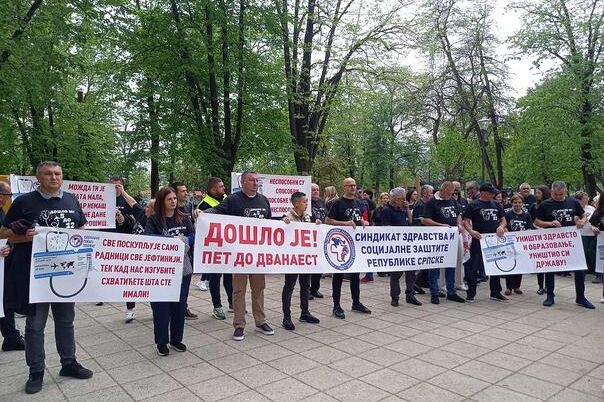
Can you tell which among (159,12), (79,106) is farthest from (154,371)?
(79,106)

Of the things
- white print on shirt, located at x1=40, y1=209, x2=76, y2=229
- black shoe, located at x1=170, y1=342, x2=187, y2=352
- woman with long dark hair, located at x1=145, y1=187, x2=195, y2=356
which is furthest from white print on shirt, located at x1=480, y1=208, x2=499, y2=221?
white print on shirt, located at x1=40, y1=209, x2=76, y2=229

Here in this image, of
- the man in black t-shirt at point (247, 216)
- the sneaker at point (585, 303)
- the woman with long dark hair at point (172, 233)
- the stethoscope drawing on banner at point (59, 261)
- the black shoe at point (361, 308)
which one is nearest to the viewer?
the stethoscope drawing on banner at point (59, 261)

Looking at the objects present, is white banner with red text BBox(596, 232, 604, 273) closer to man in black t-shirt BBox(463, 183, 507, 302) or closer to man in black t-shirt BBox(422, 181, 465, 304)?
man in black t-shirt BBox(463, 183, 507, 302)

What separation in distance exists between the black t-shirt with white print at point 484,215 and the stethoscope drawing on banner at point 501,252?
21 centimetres

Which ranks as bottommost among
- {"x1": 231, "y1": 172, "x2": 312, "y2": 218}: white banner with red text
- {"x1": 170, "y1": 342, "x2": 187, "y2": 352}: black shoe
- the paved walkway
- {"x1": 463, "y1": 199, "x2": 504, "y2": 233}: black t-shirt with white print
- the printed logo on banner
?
the paved walkway

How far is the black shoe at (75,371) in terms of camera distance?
172 inches

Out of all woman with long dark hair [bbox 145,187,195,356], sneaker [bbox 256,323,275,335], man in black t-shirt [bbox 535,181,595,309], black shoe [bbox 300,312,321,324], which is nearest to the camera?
woman with long dark hair [bbox 145,187,195,356]

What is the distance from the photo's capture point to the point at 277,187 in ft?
33.6

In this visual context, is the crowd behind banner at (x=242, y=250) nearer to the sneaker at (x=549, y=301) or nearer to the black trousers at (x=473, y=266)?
the black trousers at (x=473, y=266)

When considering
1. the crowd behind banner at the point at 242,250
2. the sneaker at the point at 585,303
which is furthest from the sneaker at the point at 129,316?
the sneaker at the point at 585,303

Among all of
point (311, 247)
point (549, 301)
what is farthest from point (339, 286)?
point (549, 301)

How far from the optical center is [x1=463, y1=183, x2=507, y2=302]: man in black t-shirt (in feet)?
25.5

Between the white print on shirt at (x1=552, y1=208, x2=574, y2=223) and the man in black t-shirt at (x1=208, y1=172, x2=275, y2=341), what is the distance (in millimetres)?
5133

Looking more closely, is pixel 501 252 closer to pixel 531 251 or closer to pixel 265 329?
pixel 531 251
